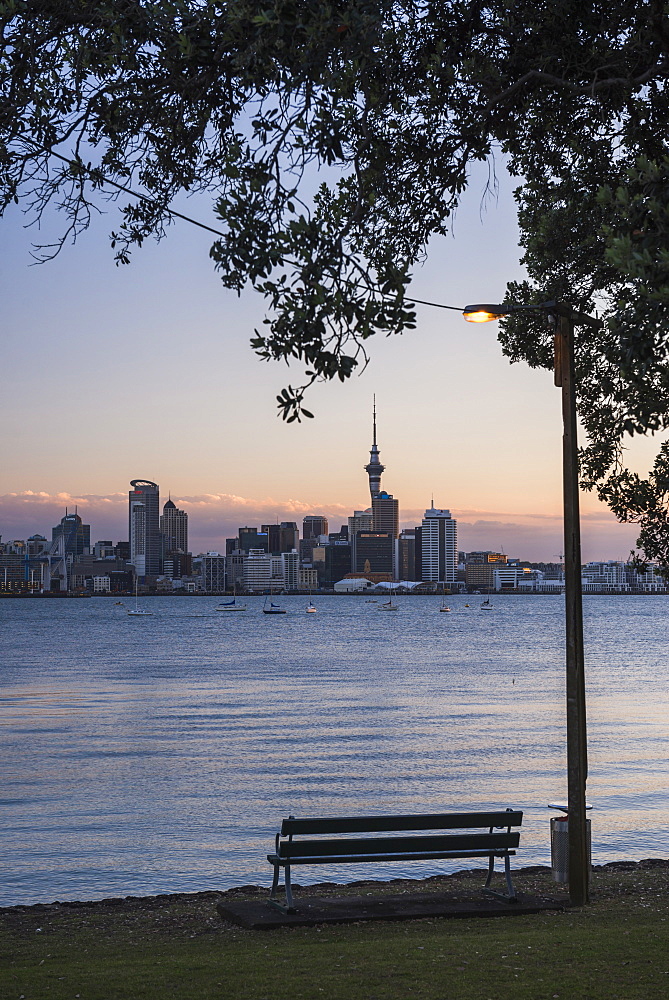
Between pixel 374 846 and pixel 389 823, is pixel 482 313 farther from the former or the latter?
pixel 374 846

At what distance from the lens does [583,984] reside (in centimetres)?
877

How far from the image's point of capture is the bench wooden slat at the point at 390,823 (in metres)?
11.7

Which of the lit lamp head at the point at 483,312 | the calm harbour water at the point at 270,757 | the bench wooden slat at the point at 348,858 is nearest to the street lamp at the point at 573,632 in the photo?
the lit lamp head at the point at 483,312

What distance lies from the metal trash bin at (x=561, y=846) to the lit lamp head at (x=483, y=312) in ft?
19.0

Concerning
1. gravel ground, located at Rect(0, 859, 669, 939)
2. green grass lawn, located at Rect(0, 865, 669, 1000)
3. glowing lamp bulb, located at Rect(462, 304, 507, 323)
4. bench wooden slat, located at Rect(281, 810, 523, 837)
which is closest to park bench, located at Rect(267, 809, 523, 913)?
bench wooden slat, located at Rect(281, 810, 523, 837)


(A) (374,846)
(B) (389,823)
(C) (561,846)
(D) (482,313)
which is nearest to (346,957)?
(A) (374,846)

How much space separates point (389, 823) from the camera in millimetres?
12219

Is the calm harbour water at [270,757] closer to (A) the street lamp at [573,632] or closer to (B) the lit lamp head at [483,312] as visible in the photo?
(A) the street lamp at [573,632]

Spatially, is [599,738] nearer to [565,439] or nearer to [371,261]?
[565,439]

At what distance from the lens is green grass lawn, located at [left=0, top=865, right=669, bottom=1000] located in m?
8.73

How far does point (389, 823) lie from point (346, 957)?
8.09 feet

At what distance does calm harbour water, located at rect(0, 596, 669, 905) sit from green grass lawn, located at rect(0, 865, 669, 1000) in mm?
5130

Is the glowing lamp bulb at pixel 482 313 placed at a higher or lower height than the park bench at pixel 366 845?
higher

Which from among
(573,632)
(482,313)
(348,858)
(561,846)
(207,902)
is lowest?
(207,902)
